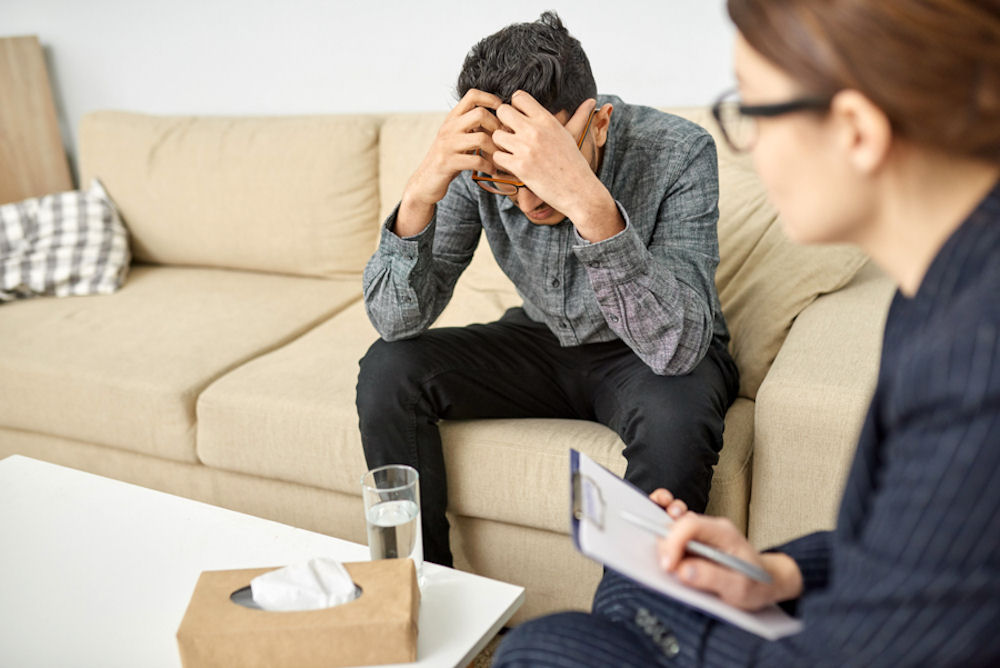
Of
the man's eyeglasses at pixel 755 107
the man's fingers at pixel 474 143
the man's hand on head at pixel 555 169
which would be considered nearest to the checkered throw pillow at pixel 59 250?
the man's fingers at pixel 474 143

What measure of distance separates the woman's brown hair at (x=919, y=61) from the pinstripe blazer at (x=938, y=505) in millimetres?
65

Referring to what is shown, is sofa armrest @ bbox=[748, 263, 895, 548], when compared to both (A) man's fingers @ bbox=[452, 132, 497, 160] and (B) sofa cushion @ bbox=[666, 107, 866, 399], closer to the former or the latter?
(B) sofa cushion @ bbox=[666, 107, 866, 399]

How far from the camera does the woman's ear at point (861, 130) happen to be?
1.89 feet

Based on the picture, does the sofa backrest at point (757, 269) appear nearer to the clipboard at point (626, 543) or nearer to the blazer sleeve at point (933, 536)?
the clipboard at point (626, 543)

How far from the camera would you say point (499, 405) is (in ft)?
4.86

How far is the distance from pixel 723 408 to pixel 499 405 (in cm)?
37

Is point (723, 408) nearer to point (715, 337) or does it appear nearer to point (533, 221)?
point (715, 337)

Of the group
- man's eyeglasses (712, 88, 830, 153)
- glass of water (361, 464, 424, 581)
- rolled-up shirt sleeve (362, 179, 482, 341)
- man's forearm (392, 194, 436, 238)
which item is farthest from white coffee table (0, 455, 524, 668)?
man's eyeglasses (712, 88, 830, 153)

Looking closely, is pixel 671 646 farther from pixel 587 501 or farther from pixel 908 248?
pixel 908 248

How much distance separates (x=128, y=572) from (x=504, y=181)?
0.75 m

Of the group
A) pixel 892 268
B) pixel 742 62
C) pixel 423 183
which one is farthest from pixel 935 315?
pixel 423 183

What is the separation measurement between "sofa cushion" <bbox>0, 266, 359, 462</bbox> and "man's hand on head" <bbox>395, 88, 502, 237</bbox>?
2.28ft

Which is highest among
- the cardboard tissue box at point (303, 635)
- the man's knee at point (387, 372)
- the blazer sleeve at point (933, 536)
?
the blazer sleeve at point (933, 536)

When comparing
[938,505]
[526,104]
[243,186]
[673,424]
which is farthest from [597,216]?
[243,186]
